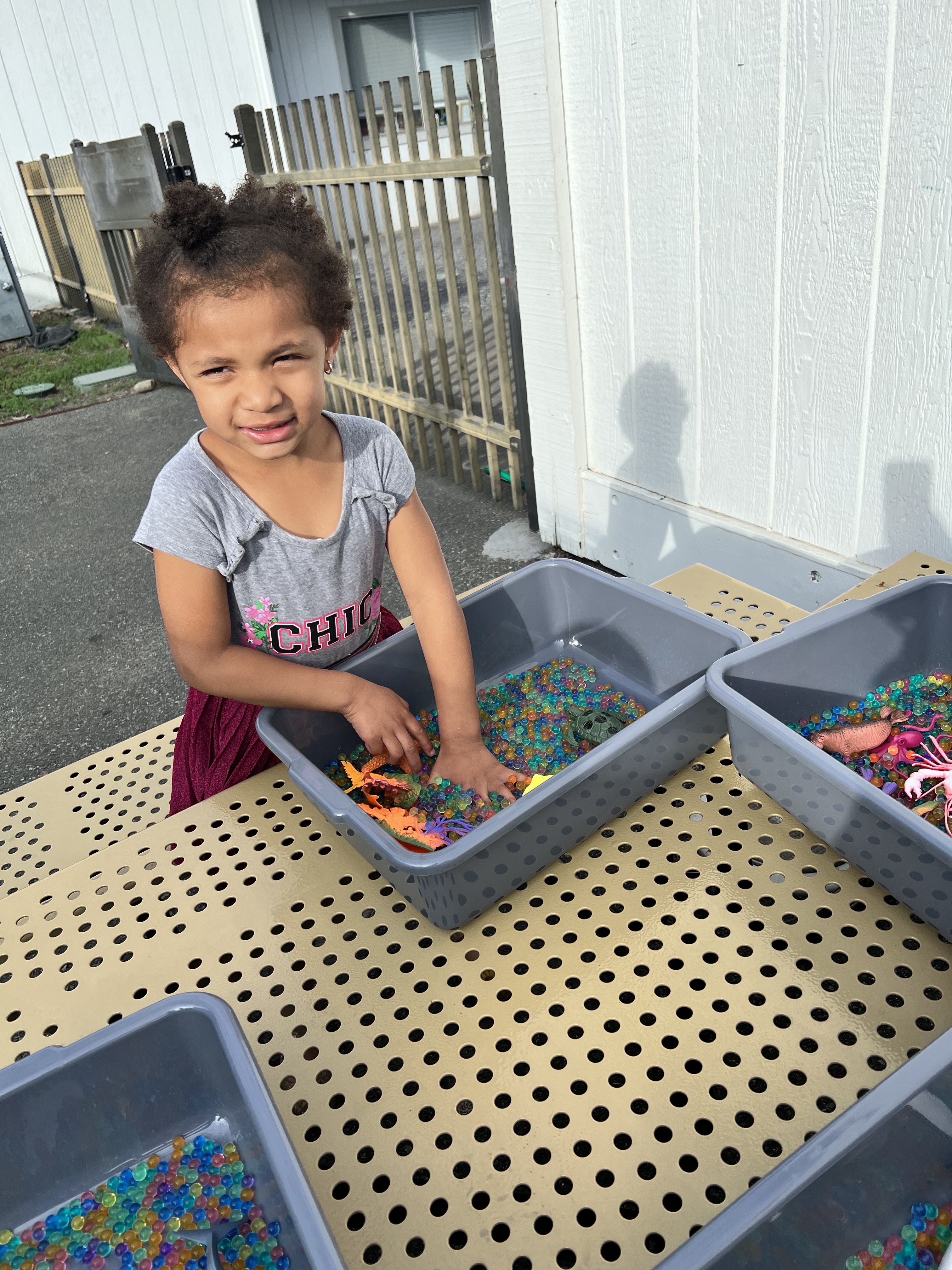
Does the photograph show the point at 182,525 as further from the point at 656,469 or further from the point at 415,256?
the point at 415,256

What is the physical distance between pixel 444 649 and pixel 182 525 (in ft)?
1.10

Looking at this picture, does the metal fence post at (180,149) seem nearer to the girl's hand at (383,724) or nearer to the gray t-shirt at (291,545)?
the gray t-shirt at (291,545)

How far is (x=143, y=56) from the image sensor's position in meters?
7.08

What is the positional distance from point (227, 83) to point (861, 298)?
7512mm

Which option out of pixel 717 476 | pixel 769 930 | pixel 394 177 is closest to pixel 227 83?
pixel 394 177

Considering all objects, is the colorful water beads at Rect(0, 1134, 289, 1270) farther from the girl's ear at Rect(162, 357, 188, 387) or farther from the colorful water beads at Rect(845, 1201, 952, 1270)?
the girl's ear at Rect(162, 357, 188, 387)

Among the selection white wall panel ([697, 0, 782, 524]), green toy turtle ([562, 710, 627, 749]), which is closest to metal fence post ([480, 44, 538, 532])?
white wall panel ([697, 0, 782, 524])

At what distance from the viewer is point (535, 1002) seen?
671 mm

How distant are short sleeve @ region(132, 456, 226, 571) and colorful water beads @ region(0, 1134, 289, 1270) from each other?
0.64m

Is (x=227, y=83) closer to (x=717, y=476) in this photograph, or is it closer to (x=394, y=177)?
(x=394, y=177)

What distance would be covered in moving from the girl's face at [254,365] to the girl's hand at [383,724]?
0.28 m

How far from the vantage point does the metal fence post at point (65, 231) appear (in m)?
6.76

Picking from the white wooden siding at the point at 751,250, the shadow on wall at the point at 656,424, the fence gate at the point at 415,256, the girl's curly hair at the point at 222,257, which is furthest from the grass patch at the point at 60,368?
the girl's curly hair at the point at 222,257

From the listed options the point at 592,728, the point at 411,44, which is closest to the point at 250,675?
the point at 592,728
